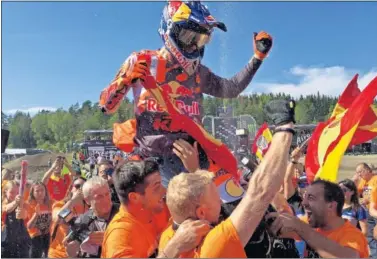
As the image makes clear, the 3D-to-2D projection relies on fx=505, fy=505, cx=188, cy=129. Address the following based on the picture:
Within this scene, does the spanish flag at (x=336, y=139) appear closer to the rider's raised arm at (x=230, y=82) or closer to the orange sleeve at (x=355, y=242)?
the orange sleeve at (x=355, y=242)

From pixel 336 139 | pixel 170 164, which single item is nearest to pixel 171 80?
pixel 170 164

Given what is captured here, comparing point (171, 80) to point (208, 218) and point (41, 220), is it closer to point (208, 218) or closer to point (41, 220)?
point (208, 218)

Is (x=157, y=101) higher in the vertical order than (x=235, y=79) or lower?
lower

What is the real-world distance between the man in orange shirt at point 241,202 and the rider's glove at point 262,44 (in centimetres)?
112

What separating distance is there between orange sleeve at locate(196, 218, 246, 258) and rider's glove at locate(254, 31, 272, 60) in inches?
58.3

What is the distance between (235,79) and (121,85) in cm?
81

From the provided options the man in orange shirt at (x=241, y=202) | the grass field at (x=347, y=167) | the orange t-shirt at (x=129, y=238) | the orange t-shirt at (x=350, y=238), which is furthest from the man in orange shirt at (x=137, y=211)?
the grass field at (x=347, y=167)

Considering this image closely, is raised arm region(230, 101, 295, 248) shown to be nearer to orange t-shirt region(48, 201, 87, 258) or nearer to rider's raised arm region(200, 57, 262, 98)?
rider's raised arm region(200, 57, 262, 98)

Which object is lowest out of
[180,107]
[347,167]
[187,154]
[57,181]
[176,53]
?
[347,167]

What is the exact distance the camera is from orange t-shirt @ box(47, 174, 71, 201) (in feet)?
20.0

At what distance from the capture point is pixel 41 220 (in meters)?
5.26

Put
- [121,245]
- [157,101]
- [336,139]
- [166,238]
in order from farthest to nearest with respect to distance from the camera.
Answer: [336,139] → [157,101] → [121,245] → [166,238]

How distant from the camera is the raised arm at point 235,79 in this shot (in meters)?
2.95

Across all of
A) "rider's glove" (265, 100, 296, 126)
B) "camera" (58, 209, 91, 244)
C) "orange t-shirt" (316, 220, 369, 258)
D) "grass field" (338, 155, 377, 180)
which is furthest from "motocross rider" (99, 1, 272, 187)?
"grass field" (338, 155, 377, 180)
